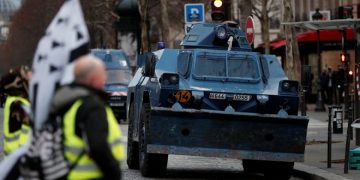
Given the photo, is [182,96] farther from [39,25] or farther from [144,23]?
[39,25]

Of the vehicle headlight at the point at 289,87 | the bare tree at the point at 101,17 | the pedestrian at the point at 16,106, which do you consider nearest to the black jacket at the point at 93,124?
the pedestrian at the point at 16,106

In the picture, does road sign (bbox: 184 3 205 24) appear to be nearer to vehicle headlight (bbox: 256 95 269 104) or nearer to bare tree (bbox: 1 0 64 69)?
vehicle headlight (bbox: 256 95 269 104)

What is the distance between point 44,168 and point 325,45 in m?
48.8

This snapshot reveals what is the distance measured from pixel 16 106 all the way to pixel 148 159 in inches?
300

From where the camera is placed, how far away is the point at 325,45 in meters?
55.5

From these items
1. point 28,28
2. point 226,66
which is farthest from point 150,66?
point 28,28

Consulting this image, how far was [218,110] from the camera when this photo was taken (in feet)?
57.4

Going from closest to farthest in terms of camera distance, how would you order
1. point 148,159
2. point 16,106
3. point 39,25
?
1. point 16,106
2. point 148,159
3. point 39,25

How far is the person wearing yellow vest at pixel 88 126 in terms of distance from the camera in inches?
273

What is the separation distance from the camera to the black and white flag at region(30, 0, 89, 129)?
7312 millimetres

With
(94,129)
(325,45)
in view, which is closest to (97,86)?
(94,129)

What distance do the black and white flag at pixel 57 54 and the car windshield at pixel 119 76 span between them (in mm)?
33785

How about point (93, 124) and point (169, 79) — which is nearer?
point (93, 124)

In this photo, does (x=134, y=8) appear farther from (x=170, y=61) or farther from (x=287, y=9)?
(x=170, y=61)
